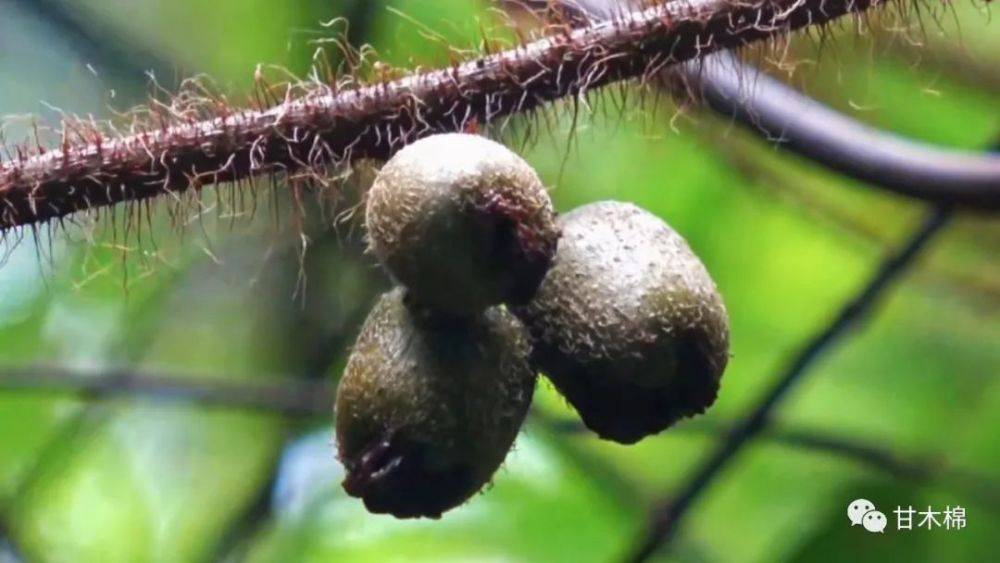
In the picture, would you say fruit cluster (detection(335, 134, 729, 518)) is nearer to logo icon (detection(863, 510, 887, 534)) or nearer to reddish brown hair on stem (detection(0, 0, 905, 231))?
reddish brown hair on stem (detection(0, 0, 905, 231))

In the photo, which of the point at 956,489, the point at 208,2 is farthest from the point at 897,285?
the point at 208,2

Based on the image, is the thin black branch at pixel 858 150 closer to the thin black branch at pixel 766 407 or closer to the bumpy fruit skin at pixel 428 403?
the thin black branch at pixel 766 407

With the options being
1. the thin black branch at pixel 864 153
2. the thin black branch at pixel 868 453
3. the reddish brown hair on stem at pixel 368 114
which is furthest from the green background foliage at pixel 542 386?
the reddish brown hair on stem at pixel 368 114

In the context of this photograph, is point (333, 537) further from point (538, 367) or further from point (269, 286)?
point (538, 367)

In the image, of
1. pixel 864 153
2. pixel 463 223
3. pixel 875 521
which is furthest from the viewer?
pixel 875 521

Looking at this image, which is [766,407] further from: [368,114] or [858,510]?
[368,114]

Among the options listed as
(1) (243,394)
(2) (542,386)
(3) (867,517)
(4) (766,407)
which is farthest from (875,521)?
(1) (243,394)
